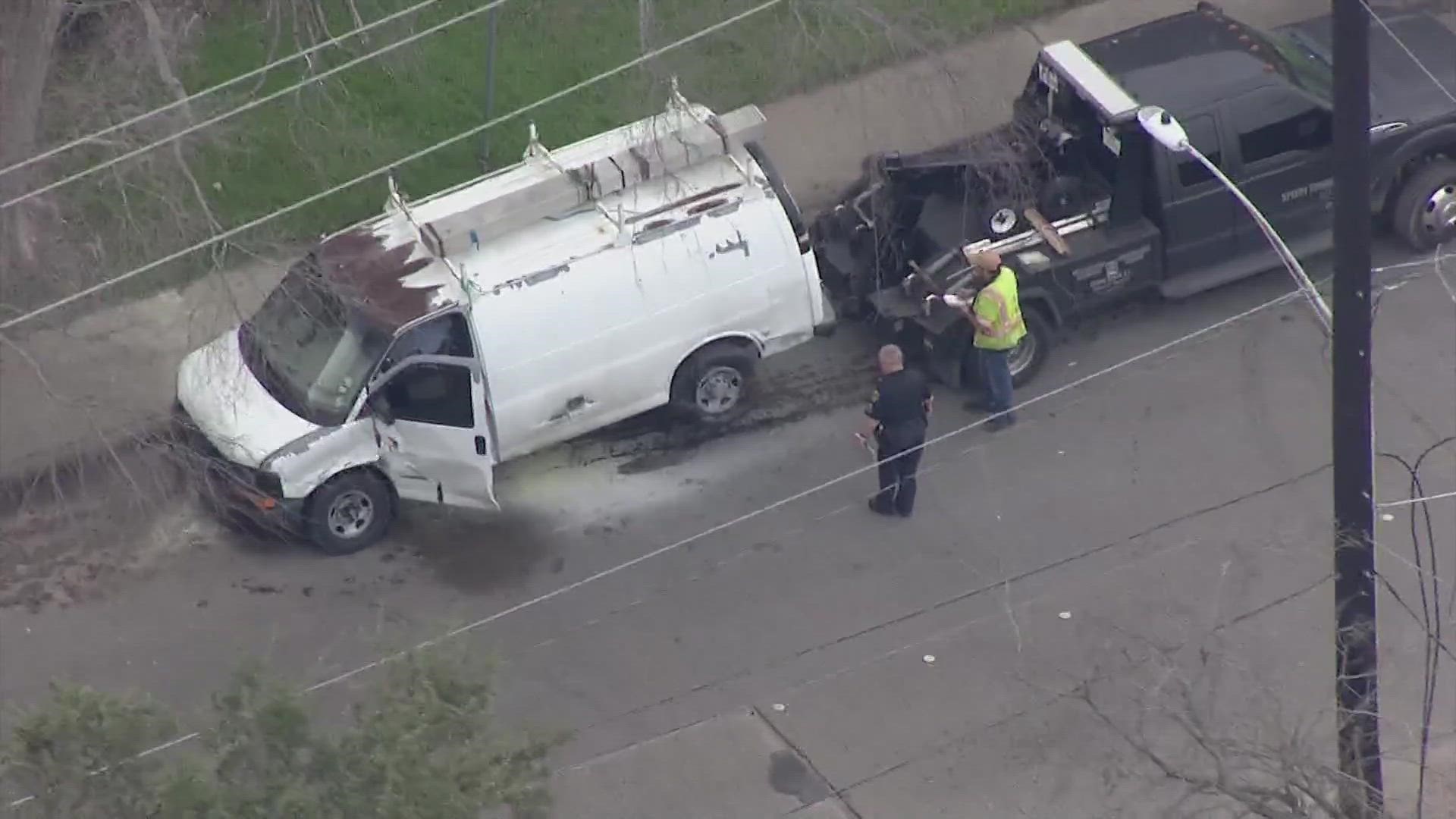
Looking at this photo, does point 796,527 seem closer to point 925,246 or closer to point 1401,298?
point 925,246

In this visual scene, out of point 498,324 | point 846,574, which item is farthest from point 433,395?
point 846,574

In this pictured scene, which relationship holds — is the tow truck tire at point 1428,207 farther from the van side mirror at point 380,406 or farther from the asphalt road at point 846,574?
the van side mirror at point 380,406

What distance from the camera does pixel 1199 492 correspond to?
493 inches

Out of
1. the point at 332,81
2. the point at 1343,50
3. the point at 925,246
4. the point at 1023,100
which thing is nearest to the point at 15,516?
the point at 332,81

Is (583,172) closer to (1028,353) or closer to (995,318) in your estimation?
(995,318)

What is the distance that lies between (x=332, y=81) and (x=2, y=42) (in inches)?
153

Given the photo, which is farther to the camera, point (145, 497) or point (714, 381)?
point (714, 381)

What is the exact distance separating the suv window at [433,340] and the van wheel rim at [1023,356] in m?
3.77

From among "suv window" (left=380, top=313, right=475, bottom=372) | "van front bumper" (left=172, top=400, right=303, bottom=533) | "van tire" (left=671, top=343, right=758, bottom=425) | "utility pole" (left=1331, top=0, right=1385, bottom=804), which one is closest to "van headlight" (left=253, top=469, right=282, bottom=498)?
"van front bumper" (left=172, top=400, right=303, bottom=533)

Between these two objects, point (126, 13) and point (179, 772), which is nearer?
point (179, 772)

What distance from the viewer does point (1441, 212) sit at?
14102 millimetres

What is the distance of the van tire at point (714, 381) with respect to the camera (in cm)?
1288

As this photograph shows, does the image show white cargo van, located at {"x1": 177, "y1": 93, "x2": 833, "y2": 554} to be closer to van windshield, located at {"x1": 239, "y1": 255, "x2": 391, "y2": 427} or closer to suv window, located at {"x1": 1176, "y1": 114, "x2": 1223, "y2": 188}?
van windshield, located at {"x1": 239, "y1": 255, "x2": 391, "y2": 427}

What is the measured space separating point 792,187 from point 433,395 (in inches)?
183
